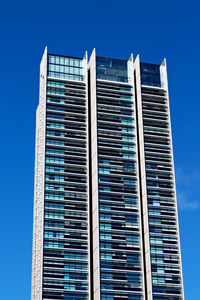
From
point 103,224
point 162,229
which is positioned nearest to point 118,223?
point 103,224

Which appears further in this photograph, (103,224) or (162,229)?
(162,229)

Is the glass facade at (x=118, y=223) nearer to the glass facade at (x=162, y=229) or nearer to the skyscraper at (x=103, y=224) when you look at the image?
the skyscraper at (x=103, y=224)

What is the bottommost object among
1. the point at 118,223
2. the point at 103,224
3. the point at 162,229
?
the point at 162,229

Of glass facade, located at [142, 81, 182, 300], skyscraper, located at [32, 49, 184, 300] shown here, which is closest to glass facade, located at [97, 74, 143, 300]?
skyscraper, located at [32, 49, 184, 300]

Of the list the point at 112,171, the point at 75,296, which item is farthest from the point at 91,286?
the point at 112,171

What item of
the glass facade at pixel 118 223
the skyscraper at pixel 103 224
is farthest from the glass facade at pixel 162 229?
the glass facade at pixel 118 223

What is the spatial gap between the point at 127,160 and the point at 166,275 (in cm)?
3904

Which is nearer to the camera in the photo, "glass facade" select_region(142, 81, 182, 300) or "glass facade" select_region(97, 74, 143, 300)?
"glass facade" select_region(97, 74, 143, 300)

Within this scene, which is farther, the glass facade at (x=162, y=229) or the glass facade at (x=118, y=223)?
the glass facade at (x=162, y=229)

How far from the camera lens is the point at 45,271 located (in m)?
176

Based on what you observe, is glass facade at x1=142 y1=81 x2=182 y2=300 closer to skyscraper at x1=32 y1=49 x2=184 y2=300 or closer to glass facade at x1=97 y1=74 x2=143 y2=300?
skyscraper at x1=32 y1=49 x2=184 y2=300

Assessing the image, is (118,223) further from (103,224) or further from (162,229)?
(162,229)

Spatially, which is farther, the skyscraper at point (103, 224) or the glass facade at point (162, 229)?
the glass facade at point (162, 229)

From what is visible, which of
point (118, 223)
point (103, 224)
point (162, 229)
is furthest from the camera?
point (162, 229)
